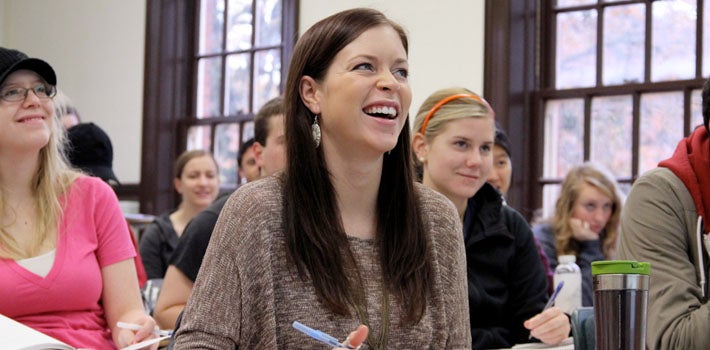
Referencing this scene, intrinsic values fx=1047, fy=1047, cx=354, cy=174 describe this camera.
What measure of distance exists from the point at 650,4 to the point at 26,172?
3.34 meters

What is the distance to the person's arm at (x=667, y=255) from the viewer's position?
7.85ft

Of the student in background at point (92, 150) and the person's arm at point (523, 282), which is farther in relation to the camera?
the student in background at point (92, 150)

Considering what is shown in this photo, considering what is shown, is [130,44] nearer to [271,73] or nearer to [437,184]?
[271,73]

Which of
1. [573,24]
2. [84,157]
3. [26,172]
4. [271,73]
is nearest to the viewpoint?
[26,172]

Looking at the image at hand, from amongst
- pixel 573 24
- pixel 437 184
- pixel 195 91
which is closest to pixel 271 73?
pixel 195 91

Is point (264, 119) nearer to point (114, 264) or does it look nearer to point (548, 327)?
point (114, 264)

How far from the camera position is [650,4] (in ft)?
16.8

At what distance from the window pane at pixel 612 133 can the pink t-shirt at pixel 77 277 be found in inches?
120

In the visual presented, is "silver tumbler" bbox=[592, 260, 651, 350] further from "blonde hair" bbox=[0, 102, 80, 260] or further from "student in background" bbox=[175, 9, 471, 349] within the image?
"blonde hair" bbox=[0, 102, 80, 260]

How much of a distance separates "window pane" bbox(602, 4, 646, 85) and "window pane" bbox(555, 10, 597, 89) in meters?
0.07

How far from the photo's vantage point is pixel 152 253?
5086 millimetres

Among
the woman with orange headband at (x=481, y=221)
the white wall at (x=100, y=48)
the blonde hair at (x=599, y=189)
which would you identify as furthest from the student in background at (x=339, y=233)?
the white wall at (x=100, y=48)

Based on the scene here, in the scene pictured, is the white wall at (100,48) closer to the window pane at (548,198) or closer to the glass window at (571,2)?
the glass window at (571,2)

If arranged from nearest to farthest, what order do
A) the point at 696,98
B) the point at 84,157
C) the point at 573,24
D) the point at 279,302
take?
1. the point at 279,302
2. the point at 84,157
3. the point at 696,98
4. the point at 573,24
